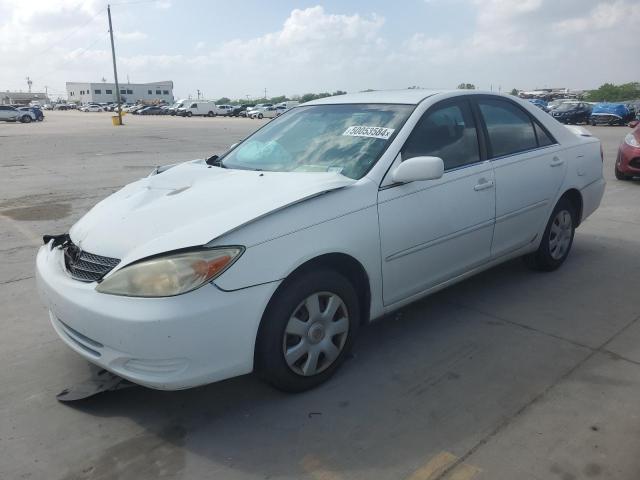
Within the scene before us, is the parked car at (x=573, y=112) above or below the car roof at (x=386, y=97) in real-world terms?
above

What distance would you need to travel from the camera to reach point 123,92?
131125 mm

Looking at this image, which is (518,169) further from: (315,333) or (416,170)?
(315,333)

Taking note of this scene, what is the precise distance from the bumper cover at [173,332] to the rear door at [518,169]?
2.17 metres

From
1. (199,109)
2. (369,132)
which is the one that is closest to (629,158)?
(369,132)

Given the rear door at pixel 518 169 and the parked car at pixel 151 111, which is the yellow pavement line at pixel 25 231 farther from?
the parked car at pixel 151 111

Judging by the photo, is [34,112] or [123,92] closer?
[34,112]

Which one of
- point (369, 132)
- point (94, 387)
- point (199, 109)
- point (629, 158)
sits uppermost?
point (199, 109)

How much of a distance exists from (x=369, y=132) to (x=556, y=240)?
7.54 feet

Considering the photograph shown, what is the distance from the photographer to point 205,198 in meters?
3.06

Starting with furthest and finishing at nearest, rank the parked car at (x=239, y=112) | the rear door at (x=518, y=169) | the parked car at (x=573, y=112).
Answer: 1. the parked car at (x=239, y=112)
2. the parked car at (x=573, y=112)
3. the rear door at (x=518, y=169)

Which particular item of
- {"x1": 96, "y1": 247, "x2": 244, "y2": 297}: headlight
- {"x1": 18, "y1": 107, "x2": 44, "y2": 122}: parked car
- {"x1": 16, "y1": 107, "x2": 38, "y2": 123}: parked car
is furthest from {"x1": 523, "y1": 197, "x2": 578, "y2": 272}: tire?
{"x1": 18, "y1": 107, "x2": 44, "y2": 122}: parked car

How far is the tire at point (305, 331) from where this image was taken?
2.69 meters

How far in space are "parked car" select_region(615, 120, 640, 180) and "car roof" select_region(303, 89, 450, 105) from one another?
736 centimetres

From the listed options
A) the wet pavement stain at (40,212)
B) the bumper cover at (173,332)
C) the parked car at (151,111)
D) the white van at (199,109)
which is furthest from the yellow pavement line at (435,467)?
the parked car at (151,111)
